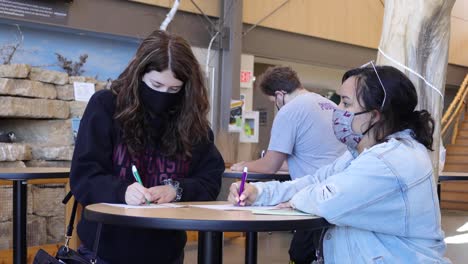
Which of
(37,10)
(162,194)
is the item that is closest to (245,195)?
(162,194)

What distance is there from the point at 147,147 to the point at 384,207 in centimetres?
87

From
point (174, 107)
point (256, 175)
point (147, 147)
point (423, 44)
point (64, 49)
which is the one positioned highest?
point (64, 49)

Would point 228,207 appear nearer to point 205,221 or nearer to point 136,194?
point 136,194

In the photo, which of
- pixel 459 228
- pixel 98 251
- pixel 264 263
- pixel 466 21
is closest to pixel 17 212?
pixel 98 251

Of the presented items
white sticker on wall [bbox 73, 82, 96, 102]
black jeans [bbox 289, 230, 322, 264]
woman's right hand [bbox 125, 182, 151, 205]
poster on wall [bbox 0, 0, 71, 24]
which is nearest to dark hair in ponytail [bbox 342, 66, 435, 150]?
woman's right hand [bbox 125, 182, 151, 205]

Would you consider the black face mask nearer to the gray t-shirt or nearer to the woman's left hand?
the woman's left hand

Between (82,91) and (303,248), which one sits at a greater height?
(82,91)

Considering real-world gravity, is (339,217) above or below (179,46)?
below

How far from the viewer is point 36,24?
22.2 ft

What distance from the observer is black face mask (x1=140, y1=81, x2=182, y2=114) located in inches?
95.6

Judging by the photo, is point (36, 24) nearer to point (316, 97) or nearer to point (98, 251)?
point (316, 97)

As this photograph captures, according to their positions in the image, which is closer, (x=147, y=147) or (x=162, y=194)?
(x=162, y=194)

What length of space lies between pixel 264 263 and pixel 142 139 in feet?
12.5

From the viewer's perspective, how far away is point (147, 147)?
2.44 meters
